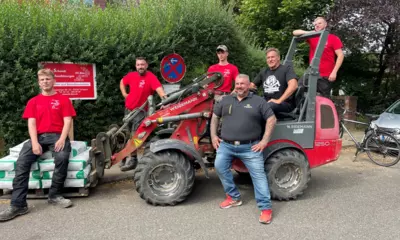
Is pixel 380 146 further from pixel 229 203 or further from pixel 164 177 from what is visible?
pixel 164 177

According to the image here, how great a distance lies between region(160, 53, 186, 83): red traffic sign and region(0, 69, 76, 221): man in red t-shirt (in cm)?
264

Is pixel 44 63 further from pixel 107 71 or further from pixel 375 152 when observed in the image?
pixel 375 152

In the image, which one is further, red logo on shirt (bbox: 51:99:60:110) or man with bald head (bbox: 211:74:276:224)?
red logo on shirt (bbox: 51:99:60:110)

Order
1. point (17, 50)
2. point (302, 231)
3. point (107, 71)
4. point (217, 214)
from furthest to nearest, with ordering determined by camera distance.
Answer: point (107, 71) < point (17, 50) < point (217, 214) < point (302, 231)

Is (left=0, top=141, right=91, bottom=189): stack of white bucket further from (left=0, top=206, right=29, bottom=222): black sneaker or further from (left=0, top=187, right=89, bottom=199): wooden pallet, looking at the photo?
(left=0, top=206, right=29, bottom=222): black sneaker

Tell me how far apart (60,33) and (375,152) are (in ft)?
22.1

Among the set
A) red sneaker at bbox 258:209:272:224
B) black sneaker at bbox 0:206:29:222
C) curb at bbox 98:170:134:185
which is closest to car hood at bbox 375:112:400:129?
red sneaker at bbox 258:209:272:224

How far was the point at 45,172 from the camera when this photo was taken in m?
4.64

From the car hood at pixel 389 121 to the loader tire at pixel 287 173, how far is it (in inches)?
156

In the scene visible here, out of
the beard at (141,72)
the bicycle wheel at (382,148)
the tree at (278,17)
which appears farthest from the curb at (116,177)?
the tree at (278,17)

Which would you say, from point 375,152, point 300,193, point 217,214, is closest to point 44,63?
point 217,214

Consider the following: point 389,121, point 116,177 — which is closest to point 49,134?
point 116,177

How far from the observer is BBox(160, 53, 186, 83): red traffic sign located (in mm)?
6965

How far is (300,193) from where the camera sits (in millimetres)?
4832
